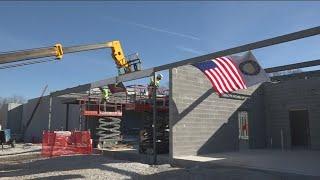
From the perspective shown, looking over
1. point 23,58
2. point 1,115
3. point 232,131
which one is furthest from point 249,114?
point 1,115

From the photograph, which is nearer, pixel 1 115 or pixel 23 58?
pixel 23 58

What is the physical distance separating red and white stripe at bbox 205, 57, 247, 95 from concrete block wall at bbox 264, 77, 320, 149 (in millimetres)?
6852

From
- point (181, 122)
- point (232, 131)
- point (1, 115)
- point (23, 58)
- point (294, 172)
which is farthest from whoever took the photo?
point (1, 115)

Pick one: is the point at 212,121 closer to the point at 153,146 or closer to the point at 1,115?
the point at 153,146

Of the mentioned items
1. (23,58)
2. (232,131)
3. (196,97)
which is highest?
(23,58)

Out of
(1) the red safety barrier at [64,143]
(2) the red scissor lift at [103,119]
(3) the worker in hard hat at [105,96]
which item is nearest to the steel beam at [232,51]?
(3) the worker in hard hat at [105,96]

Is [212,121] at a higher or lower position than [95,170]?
higher

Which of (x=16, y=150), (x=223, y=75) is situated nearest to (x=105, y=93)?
(x=16, y=150)

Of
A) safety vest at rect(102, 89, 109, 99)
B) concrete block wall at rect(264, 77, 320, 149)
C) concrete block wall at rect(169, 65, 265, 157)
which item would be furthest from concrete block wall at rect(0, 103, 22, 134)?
concrete block wall at rect(169, 65, 265, 157)

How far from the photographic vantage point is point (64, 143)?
2208cm

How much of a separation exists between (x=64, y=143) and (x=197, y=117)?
24.7 feet

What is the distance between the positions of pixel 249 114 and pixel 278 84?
2776mm

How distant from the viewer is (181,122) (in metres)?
18.2

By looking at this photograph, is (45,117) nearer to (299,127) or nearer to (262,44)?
(299,127)
